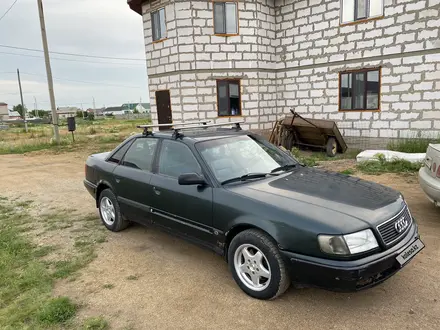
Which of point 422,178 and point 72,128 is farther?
point 72,128

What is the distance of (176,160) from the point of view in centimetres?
409

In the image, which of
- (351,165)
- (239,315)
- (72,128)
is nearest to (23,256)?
(239,315)

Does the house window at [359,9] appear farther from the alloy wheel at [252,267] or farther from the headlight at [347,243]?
the alloy wheel at [252,267]

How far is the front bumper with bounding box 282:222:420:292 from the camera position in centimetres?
266

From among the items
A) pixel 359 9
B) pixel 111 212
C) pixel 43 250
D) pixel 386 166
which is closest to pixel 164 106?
pixel 359 9

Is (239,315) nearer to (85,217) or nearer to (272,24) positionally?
(85,217)

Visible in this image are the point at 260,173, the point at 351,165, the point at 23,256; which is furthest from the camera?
the point at 351,165

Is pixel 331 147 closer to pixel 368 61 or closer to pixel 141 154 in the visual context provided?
pixel 368 61

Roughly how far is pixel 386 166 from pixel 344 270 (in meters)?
Answer: 6.84

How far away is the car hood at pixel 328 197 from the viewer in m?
2.87

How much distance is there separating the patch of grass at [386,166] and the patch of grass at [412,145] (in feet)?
6.88

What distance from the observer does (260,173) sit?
3.81 metres

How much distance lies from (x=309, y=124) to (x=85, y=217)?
8329 mm

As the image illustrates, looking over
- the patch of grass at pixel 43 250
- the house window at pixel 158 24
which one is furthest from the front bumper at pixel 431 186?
the house window at pixel 158 24
